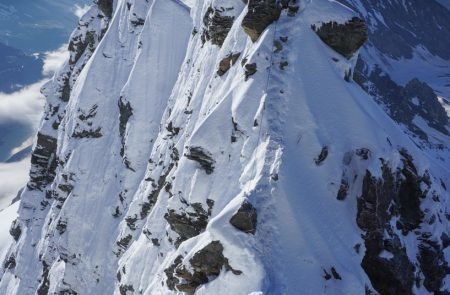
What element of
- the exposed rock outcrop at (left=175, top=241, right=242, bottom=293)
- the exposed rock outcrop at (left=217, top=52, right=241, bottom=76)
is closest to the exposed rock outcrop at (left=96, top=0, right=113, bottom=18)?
the exposed rock outcrop at (left=217, top=52, right=241, bottom=76)

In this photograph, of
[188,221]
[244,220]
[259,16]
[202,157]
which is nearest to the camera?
[244,220]

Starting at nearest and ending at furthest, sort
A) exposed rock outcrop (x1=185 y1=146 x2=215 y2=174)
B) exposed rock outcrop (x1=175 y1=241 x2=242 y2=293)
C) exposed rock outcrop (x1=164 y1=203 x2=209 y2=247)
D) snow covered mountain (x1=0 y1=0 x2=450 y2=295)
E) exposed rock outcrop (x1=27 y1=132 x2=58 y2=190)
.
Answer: exposed rock outcrop (x1=175 y1=241 x2=242 y2=293), snow covered mountain (x1=0 y1=0 x2=450 y2=295), exposed rock outcrop (x1=164 y1=203 x2=209 y2=247), exposed rock outcrop (x1=185 y1=146 x2=215 y2=174), exposed rock outcrop (x1=27 y1=132 x2=58 y2=190)

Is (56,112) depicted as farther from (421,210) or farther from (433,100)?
(433,100)

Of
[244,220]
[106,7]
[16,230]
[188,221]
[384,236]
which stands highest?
[244,220]

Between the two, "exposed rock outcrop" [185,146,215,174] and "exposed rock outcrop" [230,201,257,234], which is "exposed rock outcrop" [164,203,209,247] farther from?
"exposed rock outcrop" [230,201,257,234]

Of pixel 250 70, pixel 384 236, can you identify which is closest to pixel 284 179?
pixel 384 236

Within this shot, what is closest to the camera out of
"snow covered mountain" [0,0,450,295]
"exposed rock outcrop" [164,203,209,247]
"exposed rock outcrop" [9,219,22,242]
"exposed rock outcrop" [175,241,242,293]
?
"exposed rock outcrop" [175,241,242,293]

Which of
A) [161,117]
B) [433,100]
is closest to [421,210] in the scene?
[161,117]

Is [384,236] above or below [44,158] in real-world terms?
above

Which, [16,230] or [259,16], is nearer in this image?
[259,16]

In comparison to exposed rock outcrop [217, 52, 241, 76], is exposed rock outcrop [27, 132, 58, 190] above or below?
below

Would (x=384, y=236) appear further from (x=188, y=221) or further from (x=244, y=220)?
(x=188, y=221)
